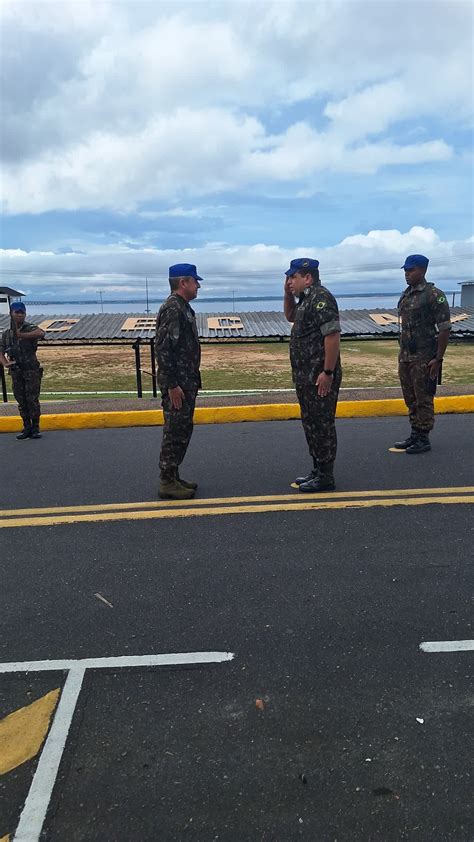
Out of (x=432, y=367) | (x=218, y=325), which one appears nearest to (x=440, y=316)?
(x=432, y=367)

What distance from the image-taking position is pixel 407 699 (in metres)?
2.26

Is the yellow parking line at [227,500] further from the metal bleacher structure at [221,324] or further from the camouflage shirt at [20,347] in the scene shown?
the metal bleacher structure at [221,324]

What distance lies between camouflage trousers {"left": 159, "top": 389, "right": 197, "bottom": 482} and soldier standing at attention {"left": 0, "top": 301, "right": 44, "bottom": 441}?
2908mm

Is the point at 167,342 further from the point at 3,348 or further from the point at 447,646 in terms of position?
the point at 3,348

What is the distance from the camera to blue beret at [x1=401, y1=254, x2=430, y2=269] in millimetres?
5711

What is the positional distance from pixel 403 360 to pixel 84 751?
16.4 ft

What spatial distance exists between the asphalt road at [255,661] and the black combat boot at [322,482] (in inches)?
5.8

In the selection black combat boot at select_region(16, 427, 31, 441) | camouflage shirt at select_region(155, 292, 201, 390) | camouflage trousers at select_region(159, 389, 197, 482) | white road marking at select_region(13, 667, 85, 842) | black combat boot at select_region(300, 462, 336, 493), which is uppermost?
camouflage shirt at select_region(155, 292, 201, 390)

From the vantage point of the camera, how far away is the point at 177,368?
4637 millimetres

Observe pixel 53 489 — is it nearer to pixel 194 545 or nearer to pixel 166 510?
pixel 166 510

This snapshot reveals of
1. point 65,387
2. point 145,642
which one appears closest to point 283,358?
point 65,387

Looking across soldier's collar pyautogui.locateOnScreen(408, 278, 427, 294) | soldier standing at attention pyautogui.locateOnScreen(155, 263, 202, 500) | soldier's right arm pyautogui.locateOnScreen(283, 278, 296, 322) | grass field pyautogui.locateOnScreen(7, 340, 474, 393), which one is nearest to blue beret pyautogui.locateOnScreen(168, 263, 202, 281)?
soldier standing at attention pyautogui.locateOnScreen(155, 263, 202, 500)

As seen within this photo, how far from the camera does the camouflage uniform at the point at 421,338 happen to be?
5.79 m

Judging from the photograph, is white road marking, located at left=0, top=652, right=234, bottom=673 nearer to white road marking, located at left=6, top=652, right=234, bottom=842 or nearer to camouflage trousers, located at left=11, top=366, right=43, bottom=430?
white road marking, located at left=6, top=652, right=234, bottom=842
